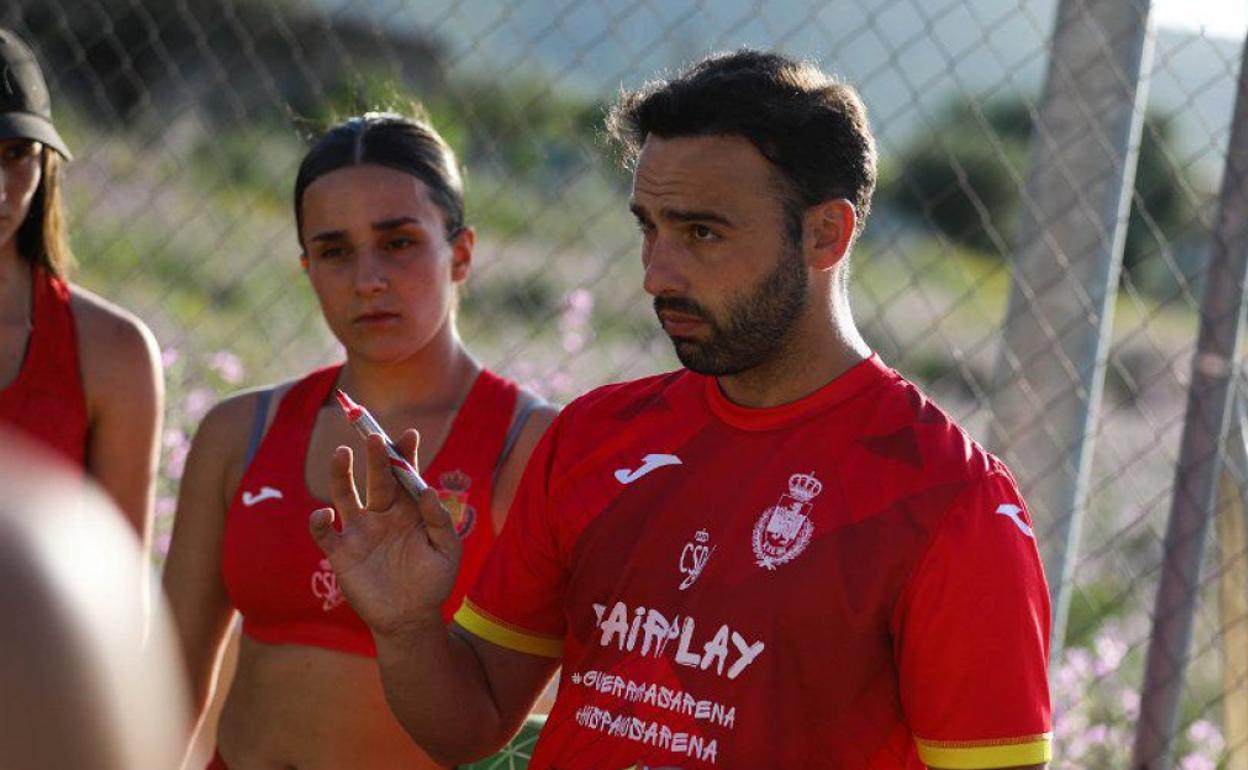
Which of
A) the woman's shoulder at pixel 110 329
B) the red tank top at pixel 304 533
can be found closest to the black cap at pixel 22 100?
the woman's shoulder at pixel 110 329

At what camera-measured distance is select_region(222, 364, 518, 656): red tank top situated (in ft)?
9.40

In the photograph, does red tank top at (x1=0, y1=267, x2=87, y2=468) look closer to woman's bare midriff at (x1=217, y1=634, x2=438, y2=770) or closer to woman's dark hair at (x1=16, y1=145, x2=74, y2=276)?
woman's dark hair at (x1=16, y1=145, x2=74, y2=276)

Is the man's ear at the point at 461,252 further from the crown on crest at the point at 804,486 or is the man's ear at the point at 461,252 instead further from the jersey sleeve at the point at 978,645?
the jersey sleeve at the point at 978,645

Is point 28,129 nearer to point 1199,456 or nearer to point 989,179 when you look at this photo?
point 1199,456

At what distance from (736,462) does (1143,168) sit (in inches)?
371

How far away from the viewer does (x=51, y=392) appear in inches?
126

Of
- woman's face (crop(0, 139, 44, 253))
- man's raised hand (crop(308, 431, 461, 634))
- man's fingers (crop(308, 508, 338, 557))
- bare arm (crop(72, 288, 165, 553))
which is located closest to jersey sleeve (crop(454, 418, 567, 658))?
man's raised hand (crop(308, 431, 461, 634))

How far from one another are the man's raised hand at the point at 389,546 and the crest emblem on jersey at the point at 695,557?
30 cm

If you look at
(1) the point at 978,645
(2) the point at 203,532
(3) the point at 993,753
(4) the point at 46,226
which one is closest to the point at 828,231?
(1) the point at 978,645

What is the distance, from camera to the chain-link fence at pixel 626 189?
3502mm

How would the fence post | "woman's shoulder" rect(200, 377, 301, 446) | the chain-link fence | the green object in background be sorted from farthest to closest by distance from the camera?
the chain-link fence < the fence post < "woman's shoulder" rect(200, 377, 301, 446) < the green object in background

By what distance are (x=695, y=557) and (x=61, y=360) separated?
1583 millimetres

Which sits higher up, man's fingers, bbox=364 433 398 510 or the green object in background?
man's fingers, bbox=364 433 398 510

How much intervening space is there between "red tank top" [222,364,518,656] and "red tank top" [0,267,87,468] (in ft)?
1.35
